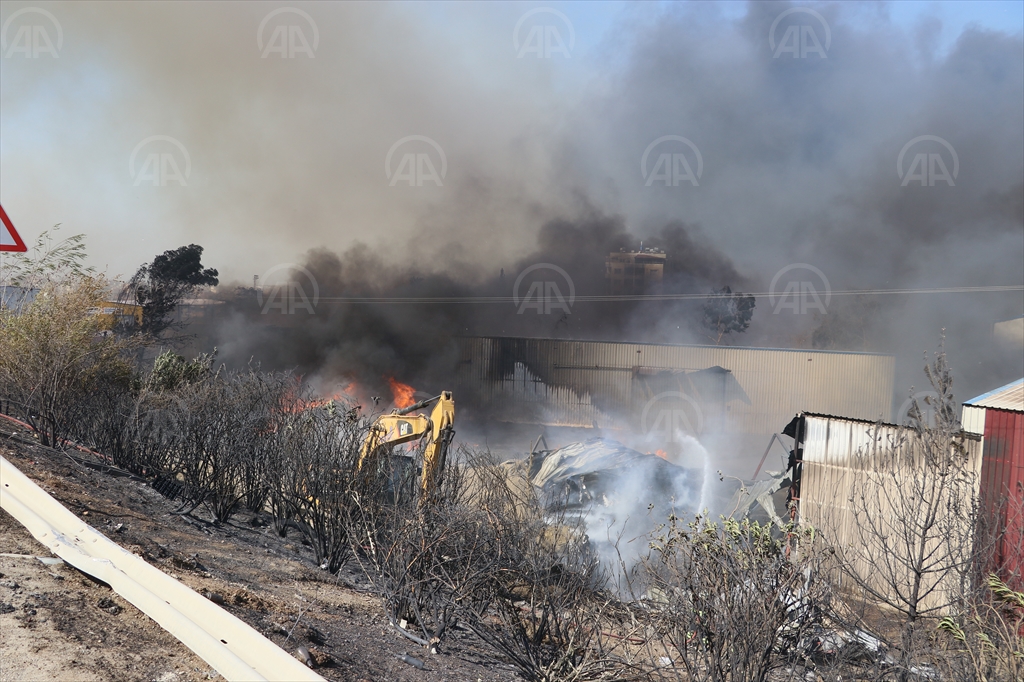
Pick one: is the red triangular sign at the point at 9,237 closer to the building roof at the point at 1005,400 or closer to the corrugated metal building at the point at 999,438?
the corrugated metal building at the point at 999,438

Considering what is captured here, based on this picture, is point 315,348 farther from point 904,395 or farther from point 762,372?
point 904,395

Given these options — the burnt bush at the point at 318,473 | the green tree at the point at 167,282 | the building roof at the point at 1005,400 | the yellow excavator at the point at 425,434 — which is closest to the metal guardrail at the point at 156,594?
the burnt bush at the point at 318,473

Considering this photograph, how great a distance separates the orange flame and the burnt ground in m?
20.5

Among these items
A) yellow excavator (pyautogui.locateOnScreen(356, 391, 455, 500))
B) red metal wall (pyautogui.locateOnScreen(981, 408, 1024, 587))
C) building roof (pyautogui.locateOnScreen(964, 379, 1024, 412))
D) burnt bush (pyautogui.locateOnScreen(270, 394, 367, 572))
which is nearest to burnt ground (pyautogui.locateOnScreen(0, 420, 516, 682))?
burnt bush (pyautogui.locateOnScreen(270, 394, 367, 572))

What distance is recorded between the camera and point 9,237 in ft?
16.2

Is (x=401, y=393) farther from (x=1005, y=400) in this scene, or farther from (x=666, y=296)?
(x=1005, y=400)

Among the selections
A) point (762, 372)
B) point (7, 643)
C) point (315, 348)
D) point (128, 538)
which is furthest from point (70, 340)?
point (762, 372)

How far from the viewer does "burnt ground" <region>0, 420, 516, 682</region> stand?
3.33 metres

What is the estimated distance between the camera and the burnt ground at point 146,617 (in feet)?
10.9

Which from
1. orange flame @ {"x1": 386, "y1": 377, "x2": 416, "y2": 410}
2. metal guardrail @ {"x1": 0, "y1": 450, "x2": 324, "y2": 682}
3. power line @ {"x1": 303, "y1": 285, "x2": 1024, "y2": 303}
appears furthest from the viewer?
power line @ {"x1": 303, "y1": 285, "x2": 1024, "y2": 303}

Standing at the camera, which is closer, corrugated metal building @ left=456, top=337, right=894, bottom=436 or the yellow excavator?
the yellow excavator

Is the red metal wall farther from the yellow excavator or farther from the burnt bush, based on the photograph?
the burnt bush

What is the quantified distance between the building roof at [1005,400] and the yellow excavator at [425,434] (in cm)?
859

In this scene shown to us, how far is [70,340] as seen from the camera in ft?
35.3
